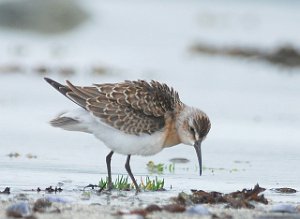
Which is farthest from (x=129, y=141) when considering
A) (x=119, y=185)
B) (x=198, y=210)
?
(x=198, y=210)

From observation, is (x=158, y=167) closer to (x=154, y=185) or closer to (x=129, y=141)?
(x=129, y=141)

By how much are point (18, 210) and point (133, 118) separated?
2432 mm

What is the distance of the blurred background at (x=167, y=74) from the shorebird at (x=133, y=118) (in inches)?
18.7

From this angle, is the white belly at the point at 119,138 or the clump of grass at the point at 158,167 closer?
the white belly at the point at 119,138

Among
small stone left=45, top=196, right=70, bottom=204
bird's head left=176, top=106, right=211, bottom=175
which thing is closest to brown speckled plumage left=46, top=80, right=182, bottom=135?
bird's head left=176, top=106, right=211, bottom=175

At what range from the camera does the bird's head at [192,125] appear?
9164 mm

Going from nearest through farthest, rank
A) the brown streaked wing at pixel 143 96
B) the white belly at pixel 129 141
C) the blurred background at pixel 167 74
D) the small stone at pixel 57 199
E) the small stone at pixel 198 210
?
1. the small stone at pixel 198 210
2. the small stone at pixel 57 199
3. the white belly at pixel 129 141
4. the brown streaked wing at pixel 143 96
5. the blurred background at pixel 167 74

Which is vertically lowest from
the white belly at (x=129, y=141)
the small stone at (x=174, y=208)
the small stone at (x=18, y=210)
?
the small stone at (x=18, y=210)

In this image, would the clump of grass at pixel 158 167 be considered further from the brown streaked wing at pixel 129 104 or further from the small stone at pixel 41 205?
the small stone at pixel 41 205

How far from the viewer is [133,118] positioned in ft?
29.6

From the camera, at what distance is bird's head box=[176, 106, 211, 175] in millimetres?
9164

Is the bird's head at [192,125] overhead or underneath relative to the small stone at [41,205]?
overhead

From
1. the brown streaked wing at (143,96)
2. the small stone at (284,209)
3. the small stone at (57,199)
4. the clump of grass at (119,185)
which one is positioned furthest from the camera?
the brown streaked wing at (143,96)

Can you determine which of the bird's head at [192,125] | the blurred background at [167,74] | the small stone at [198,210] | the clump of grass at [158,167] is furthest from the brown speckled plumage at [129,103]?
the small stone at [198,210]
